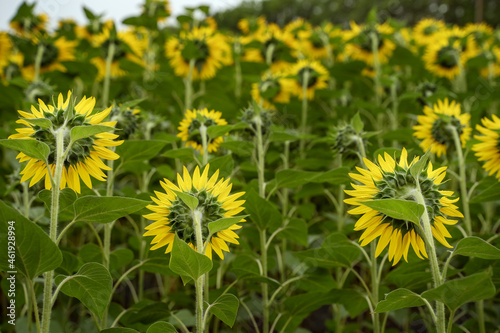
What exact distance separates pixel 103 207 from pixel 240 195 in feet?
1.05

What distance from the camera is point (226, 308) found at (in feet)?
3.51

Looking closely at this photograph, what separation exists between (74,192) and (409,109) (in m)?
2.05

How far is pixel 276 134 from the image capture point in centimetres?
158

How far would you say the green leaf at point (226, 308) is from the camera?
1057 mm

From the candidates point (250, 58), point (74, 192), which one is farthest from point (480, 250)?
point (250, 58)

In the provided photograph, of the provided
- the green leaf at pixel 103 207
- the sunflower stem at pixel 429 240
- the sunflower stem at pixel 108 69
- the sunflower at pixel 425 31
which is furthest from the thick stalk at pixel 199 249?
the sunflower at pixel 425 31

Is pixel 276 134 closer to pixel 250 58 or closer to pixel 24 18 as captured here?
pixel 250 58

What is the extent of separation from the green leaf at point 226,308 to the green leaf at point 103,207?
31 centimetres

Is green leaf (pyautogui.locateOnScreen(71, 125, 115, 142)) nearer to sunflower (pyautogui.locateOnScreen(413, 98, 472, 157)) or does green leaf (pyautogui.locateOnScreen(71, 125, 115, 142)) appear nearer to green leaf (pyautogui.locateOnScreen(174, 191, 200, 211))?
green leaf (pyautogui.locateOnScreen(174, 191, 200, 211))

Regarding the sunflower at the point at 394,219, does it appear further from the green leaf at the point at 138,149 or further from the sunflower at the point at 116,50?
the sunflower at the point at 116,50

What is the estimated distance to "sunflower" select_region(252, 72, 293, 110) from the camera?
219 centimetres

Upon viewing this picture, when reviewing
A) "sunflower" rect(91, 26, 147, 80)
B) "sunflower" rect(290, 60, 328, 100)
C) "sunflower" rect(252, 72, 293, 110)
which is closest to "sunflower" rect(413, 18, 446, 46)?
"sunflower" rect(290, 60, 328, 100)

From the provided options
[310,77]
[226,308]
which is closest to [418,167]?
[226,308]

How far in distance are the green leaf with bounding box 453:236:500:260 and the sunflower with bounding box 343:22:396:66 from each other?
196 centimetres
